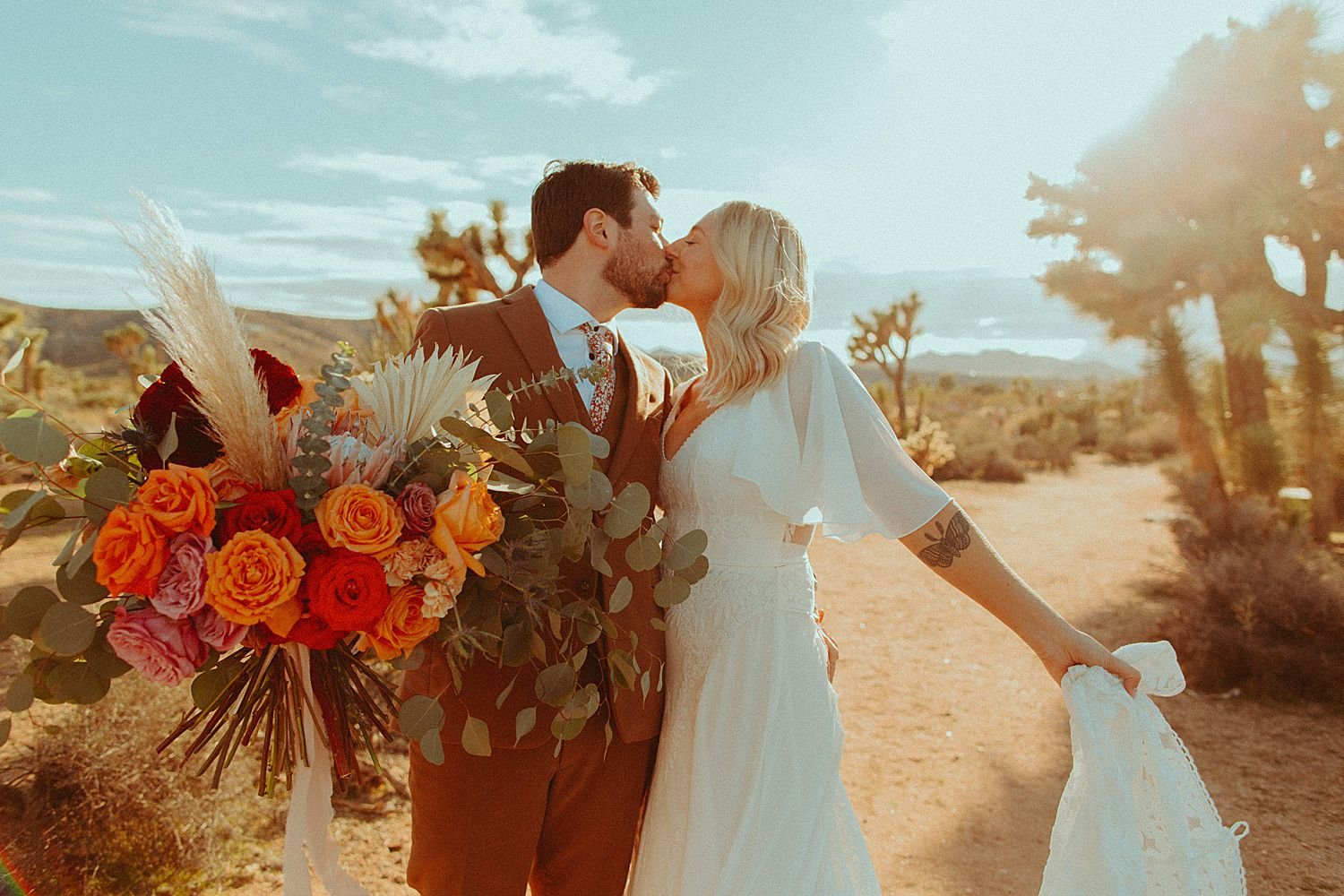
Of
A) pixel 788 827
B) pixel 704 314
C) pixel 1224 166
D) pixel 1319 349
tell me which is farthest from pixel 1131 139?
pixel 788 827

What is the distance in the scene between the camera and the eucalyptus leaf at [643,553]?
5.66 ft

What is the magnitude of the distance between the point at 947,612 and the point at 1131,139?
33.3 feet

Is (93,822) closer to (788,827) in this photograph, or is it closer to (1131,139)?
(788,827)

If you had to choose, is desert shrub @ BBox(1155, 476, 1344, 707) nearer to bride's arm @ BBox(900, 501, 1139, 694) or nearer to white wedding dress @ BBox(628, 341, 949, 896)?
bride's arm @ BBox(900, 501, 1139, 694)

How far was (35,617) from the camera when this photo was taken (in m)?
1.46

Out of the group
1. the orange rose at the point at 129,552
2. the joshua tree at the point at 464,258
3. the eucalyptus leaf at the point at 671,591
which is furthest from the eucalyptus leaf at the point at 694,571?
the joshua tree at the point at 464,258

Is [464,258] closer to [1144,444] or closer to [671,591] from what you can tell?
[671,591]

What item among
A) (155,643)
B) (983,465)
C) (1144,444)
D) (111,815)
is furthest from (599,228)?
(1144,444)

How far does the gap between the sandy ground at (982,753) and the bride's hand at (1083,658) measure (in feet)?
7.44

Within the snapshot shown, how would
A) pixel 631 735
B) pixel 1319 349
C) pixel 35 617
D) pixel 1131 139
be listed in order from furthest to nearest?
pixel 1131 139 → pixel 1319 349 → pixel 631 735 → pixel 35 617

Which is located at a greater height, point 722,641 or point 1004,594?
point 1004,594

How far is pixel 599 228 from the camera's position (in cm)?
289

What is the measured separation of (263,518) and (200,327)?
32 centimetres

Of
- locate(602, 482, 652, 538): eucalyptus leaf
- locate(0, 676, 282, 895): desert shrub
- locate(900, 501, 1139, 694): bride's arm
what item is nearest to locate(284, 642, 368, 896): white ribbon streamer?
locate(602, 482, 652, 538): eucalyptus leaf
